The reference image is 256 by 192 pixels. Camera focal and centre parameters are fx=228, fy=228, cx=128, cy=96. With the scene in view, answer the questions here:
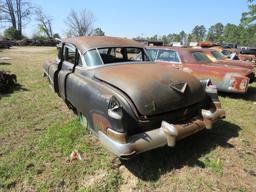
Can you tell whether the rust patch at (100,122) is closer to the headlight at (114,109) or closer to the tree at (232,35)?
the headlight at (114,109)

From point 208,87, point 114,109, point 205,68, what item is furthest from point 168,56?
point 114,109

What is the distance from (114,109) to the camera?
276 centimetres

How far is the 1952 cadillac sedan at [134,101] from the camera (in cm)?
279

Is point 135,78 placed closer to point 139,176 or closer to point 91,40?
point 139,176

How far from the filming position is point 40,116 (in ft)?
15.7

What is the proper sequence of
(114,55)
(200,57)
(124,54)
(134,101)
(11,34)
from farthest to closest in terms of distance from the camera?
(11,34)
(200,57)
(124,54)
(114,55)
(134,101)

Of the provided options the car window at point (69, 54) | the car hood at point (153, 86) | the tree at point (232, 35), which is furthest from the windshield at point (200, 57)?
the tree at point (232, 35)

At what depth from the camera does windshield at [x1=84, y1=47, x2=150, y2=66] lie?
157 inches

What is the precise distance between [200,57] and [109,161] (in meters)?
5.14

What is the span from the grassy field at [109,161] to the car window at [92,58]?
1.19m

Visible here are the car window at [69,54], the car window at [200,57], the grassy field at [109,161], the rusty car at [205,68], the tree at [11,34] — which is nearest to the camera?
the grassy field at [109,161]

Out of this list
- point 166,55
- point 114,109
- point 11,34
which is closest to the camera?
point 114,109

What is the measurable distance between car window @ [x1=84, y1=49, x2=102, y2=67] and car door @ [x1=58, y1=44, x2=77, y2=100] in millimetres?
496

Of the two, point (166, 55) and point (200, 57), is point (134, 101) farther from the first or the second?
point (200, 57)
